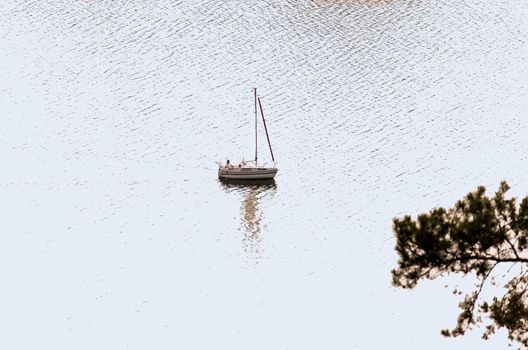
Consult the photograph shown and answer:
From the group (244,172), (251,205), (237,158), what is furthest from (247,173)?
(251,205)

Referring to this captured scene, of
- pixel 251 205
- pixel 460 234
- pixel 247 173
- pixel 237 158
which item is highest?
pixel 237 158

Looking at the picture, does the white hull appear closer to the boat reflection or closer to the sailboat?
the sailboat

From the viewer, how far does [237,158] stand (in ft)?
355

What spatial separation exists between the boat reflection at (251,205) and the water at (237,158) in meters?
0.21

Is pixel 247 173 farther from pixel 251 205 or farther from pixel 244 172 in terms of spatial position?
pixel 251 205

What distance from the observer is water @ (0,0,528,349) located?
85.6 metres

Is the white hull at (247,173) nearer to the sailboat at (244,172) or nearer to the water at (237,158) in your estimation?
the sailboat at (244,172)

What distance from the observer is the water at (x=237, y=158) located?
8556 cm

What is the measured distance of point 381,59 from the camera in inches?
4897

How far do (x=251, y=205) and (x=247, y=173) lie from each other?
4423 millimetres

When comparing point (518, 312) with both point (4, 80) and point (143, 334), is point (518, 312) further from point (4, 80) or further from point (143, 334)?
point (4, 80)

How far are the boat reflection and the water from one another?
212 millimetres

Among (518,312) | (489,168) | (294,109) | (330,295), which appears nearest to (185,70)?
(294,109)

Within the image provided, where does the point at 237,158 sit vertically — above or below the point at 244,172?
above
